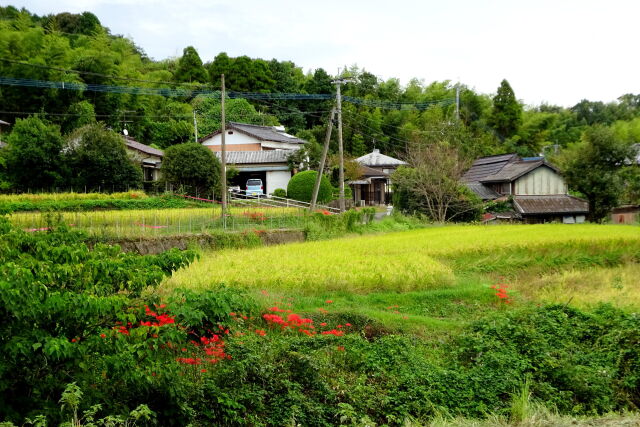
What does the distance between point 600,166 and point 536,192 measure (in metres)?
4.37

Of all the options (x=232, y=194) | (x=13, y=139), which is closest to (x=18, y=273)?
(x=13, y=139)

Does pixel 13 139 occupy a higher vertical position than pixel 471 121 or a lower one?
lower

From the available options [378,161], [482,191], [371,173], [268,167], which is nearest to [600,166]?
[482,191]

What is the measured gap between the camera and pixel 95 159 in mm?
27297

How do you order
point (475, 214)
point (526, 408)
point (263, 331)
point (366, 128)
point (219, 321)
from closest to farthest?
point (526, 408), point (219, 321), point (263, 331), point (475, 214), point (366, 128)

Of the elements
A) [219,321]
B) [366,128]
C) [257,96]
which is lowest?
[219,321]

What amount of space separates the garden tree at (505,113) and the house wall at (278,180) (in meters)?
23.9

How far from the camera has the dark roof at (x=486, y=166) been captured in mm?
36556

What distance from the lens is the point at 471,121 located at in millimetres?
51531

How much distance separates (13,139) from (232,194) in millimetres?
12112

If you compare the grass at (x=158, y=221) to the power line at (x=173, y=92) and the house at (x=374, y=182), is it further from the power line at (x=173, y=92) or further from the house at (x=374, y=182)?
the house at (x=374, y=182)

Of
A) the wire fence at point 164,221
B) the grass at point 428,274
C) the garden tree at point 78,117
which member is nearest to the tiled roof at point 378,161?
the garden tree at point 78,117

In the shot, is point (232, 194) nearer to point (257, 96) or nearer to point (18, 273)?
point (257, 96)

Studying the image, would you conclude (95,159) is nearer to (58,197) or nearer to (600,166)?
(58,197)
